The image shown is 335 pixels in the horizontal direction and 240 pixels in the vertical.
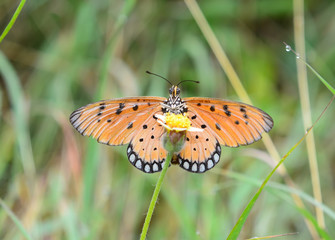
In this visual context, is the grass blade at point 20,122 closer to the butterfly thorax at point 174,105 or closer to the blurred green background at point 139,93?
the blurred green background at point 139,93

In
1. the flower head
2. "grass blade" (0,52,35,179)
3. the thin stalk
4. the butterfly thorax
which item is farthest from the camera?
"grass blade" (0,52,35,179)

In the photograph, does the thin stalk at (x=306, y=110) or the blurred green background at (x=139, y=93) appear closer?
the thin stalk at (x=306, y=110)

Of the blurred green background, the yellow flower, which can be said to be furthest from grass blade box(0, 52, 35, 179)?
the yellow flower

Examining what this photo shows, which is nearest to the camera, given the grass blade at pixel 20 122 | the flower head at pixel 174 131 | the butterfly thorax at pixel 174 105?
the flower head at pixel 174 131

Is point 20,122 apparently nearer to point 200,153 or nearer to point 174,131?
point 200,153

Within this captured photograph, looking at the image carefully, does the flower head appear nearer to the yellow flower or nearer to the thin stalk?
the yellow flower

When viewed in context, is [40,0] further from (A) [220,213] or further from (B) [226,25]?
(A) [220,213]

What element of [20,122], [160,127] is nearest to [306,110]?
[160,127]

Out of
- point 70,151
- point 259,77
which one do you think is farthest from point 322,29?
point 70,151

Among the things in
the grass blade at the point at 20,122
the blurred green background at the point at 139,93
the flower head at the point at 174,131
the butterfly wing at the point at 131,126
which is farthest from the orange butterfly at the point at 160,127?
the grass blade at the point at 20,122
